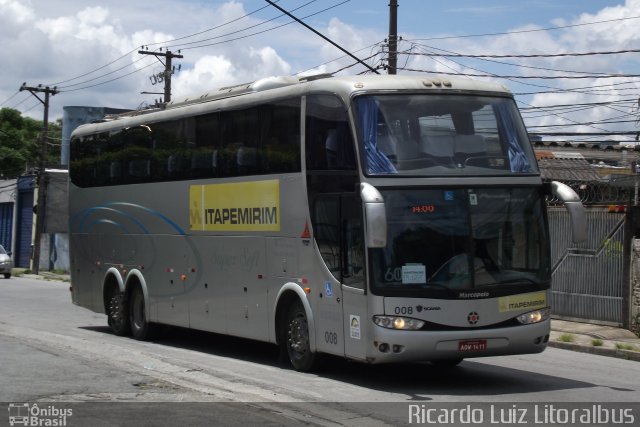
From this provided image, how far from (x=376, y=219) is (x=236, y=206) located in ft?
14.5

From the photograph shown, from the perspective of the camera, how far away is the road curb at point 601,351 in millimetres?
16255

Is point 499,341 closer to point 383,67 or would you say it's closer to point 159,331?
point 159,331

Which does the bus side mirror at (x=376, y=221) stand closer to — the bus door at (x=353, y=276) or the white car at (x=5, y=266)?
the bus door at (x=353, y=276)

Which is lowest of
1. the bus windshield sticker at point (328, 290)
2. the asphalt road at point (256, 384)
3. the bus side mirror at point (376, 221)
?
the asphalt road at point (256, 384)

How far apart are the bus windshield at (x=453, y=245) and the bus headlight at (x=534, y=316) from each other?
319 mm

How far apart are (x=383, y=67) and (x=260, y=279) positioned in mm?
11251

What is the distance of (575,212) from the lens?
39.3ft

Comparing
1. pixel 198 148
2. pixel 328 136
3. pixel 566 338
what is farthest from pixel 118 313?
pixel 566 338

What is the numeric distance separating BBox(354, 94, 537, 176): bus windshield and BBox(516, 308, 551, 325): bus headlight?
175cm

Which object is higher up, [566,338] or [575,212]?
[575,212]

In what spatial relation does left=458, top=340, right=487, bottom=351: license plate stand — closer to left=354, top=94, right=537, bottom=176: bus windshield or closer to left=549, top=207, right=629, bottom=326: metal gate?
left=354, top=94, right=537, bottom=176: bus windshield

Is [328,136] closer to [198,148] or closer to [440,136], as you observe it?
[440,136]

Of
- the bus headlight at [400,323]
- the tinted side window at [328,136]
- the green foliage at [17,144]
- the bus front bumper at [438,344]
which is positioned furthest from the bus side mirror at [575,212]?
the green foliage at [17,144]

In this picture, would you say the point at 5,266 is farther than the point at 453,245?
Yes
